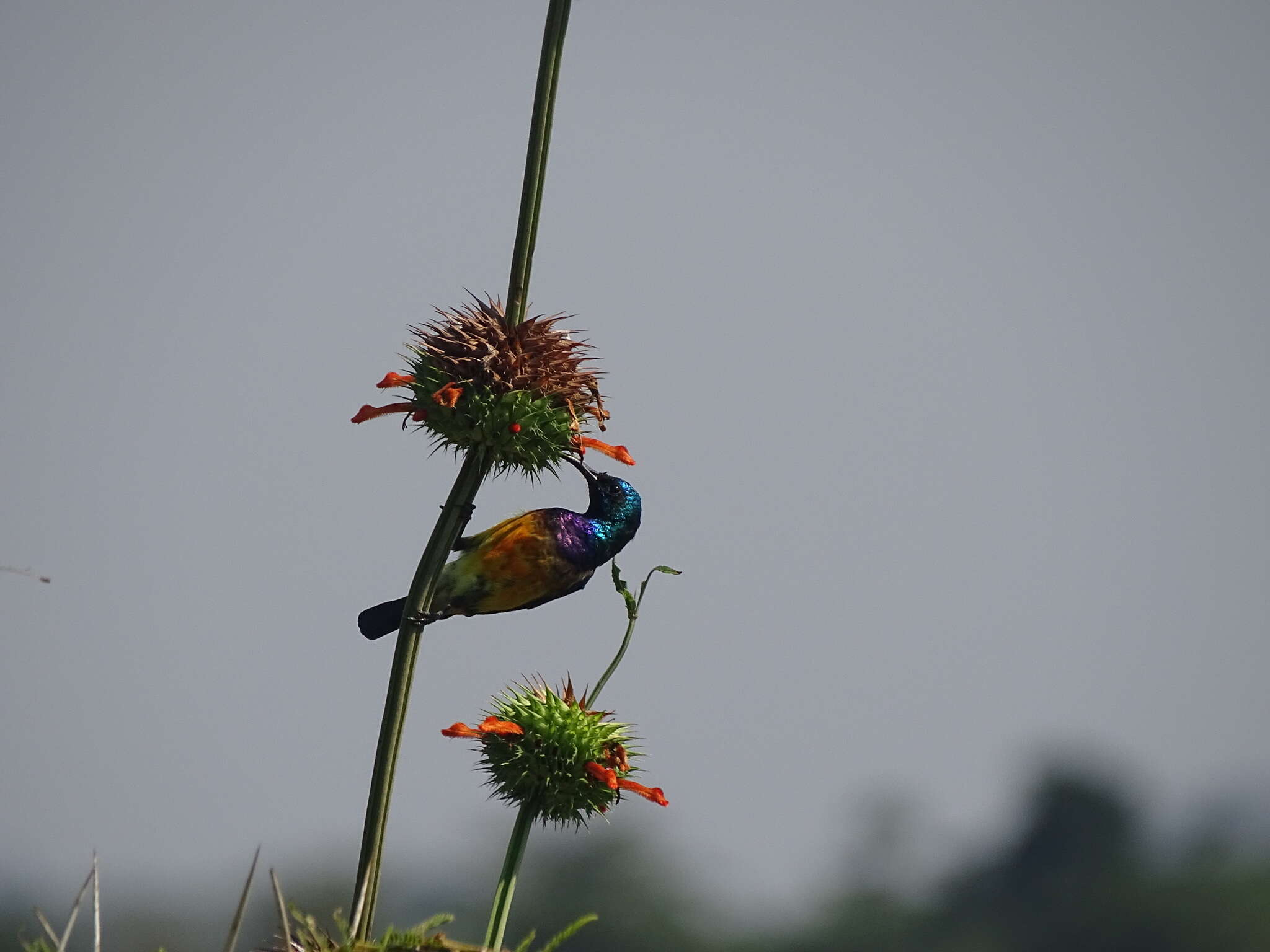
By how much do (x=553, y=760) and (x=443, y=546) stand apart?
0.62 metres

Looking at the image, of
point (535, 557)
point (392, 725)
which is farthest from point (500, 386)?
point (535, 557)

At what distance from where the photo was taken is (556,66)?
3.02 meters

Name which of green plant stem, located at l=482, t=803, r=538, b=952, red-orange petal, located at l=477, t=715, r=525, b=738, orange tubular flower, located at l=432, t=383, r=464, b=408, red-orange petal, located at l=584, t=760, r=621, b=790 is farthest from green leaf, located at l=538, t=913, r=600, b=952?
orange tubular flower, located at l=432, t=383, r=464, b=408

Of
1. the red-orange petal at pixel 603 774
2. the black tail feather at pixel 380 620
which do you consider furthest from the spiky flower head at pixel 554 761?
the black tail feather at pixel 380 620

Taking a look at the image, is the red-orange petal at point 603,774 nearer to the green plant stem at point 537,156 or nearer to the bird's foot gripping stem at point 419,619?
the bird's foot gripping stem at point 419,619

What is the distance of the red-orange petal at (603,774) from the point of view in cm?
323

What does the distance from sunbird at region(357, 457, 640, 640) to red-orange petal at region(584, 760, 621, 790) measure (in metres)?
0.98

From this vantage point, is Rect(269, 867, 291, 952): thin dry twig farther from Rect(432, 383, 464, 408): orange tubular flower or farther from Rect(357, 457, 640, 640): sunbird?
Rect(357, 457, 640, 640): sunbird

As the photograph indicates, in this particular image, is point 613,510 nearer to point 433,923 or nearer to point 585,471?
point 585,471

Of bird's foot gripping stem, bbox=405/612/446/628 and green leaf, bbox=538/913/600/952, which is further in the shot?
bird's foot gripping stem, bbox=405/612/446/628

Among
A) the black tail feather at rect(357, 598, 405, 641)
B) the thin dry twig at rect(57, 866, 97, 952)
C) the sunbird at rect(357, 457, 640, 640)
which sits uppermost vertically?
the sunbird at rect(357, 457, 640, 640)

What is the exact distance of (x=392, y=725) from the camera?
2.80 metres

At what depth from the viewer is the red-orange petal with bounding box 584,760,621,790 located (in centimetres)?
323

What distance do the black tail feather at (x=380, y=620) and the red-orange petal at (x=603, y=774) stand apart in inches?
38.3
